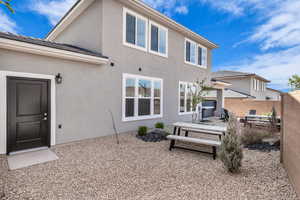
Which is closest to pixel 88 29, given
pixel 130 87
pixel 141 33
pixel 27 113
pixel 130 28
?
pixel 130 28

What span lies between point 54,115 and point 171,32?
8.32 meters

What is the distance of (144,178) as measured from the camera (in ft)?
11.3

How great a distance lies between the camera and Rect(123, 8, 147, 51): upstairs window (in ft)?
25.0

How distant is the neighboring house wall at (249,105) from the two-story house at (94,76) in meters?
10.4

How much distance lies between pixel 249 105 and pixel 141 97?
15284 mm

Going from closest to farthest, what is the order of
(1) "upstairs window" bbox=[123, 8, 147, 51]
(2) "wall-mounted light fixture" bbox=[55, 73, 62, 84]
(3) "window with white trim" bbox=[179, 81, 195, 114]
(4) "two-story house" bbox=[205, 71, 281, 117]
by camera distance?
1. (2) "wall-mounted light fixture" bbox=[55, 73, 62, 84]
2. (1) "upstairs window" bbox=[123, 8, 147, 51]
3. (3) "window with white trim" bbox=[179, 81, 195, 114]
4. (4) "two-story house" bbox=[205, 71, 281, 117]

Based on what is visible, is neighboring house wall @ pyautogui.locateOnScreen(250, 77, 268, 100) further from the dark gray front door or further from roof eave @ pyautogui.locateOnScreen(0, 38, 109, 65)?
the dark gray front door

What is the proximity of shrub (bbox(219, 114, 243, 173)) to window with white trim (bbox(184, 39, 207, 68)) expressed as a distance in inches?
340

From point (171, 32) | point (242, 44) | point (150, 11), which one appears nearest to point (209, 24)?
point (242, 44)

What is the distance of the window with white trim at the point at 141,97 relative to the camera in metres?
7.82

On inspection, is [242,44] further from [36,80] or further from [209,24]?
[36,80]

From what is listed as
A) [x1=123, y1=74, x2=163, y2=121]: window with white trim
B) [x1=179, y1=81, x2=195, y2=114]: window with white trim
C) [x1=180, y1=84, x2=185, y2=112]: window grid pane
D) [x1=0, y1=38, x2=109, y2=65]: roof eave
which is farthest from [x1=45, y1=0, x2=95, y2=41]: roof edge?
[x1=180, y1=84, x2=185, y2=112]: window grid pane

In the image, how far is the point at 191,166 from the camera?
413 cm

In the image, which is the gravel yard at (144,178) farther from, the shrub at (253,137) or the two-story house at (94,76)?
the two-story house at (94,76)
